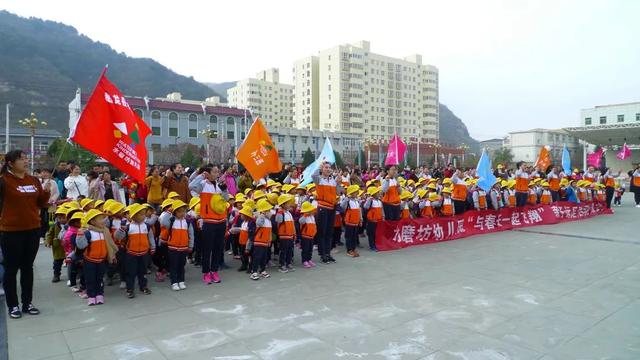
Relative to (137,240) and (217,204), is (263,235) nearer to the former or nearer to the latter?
(217,204)

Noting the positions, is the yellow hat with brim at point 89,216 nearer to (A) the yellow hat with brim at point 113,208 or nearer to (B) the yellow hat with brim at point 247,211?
→ (A) the yellow hat with brim at point 113,208

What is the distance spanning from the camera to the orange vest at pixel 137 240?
19.9 feet

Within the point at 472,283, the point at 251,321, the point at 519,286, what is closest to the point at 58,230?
the point at 251,321

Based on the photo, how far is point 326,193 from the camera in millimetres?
8281

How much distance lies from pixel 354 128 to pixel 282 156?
29.5m

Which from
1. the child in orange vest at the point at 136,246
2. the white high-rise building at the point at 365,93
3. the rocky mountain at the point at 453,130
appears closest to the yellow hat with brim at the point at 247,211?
the child in orange vest at the point at 136,246

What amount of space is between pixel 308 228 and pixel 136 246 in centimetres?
292

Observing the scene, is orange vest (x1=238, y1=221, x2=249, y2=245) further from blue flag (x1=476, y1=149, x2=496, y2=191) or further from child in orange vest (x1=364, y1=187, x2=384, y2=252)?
blue flag (x1=476, y1=149, x2=496, y2=191)

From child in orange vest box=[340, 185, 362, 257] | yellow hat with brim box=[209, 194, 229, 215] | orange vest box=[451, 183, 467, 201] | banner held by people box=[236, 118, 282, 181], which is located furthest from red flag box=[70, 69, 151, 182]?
orange vest box=[451, 183, 467, 201]

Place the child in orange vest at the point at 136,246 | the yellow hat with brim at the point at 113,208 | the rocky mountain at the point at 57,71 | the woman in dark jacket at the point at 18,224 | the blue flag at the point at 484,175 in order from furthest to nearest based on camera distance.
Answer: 1. the rocky mountain at the point at 57,71
2. the blue flag at the point at 484,175
3. the yellow hat with brim at the point at 113,208
4. the child in orange vest at the point at 136,246
5. the woman in dark jacket at the point at 18,224

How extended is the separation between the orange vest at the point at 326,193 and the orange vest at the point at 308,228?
0.61m

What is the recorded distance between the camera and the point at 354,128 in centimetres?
9144

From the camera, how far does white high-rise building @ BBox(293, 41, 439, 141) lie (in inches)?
3553

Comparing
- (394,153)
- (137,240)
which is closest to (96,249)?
(137,240)
